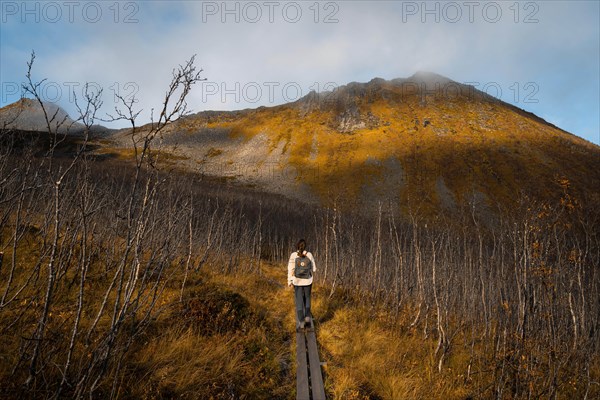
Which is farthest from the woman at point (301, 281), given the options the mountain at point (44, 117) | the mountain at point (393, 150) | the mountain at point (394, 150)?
the mountain at point (393, 150)

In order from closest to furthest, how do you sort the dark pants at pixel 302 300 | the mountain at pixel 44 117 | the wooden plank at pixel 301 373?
the mountain at pixel 44 117 < the wooden plank at pixel 301 373 < the dark pants at pixel 302 300

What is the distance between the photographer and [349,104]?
94688mm

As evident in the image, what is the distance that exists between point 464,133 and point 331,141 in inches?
1260

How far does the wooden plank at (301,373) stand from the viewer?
4582 millimetres

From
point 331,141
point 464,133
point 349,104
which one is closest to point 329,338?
point 331,141

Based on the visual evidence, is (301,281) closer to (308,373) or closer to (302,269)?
(302,269)

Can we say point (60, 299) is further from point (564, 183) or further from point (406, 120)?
point (406, 120)

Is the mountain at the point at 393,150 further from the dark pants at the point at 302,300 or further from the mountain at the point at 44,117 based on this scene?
the mountain at the point at 44,117

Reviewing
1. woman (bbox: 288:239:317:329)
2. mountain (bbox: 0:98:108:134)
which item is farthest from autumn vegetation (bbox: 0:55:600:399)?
woman (bbox: 288:239:317:329)

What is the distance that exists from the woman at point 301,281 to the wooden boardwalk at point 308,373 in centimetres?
69

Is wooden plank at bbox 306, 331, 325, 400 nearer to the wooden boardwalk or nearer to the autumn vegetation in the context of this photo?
the wooden boardwalk

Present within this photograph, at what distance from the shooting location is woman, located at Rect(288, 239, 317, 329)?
293 inches

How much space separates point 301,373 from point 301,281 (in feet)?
8.23

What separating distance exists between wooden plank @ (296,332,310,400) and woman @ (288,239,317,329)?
779 millimetres
